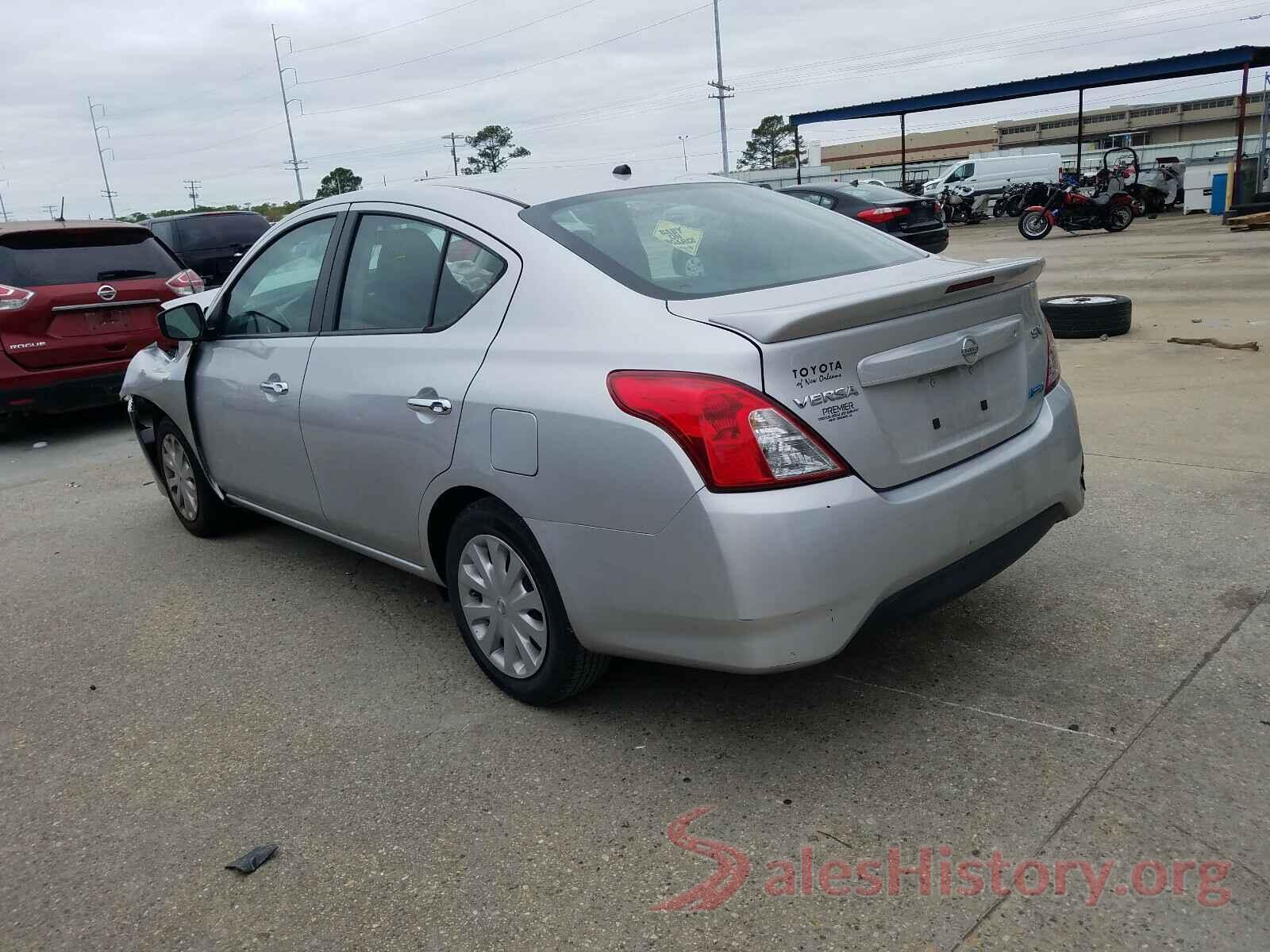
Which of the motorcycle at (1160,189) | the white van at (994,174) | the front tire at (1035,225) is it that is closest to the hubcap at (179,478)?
the front tire at (1035,225)

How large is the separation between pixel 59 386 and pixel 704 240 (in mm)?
6286

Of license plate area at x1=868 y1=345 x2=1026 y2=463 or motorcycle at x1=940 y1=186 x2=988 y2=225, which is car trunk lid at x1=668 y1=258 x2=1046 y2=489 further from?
motorcycle at x1=940 y1=186 x2=988 y2=225

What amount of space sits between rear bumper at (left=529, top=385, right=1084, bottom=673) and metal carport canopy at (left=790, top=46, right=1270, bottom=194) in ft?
81.2

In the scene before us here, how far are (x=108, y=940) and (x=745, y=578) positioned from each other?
1687mm

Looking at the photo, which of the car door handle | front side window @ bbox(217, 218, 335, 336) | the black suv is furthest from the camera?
the black suv

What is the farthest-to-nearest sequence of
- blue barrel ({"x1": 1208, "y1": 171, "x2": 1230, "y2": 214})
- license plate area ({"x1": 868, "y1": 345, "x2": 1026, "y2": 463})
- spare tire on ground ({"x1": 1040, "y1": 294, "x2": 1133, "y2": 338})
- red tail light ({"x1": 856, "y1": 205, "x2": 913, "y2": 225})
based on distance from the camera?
1. blue barrel ({"x1": 1208, "y1": 171, "x2": 1230, "y2": 214})
2. red tail light ({"x1": 856, "y1": 205, "x2": 913, "y2": 225})
3. spare tire on ground ({"x1": 1040, "y1": 294, "x2": 1133, "y2": 338})
4. license plate area ({"x1": 868, "y1": 345, "x2": 1026, "y2": 463})

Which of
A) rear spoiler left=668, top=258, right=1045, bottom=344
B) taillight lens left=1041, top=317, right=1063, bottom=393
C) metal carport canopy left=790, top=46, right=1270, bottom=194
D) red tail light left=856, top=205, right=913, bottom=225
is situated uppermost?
metal carport canopy left=790, top=46, right=1270, bottom=194

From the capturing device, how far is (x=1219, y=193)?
80.8 feet

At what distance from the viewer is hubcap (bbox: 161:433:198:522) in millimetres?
5117

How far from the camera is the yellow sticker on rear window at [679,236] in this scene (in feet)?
10.4

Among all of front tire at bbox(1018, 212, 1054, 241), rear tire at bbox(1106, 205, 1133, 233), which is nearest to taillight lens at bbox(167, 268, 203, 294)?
front tire at bbox(1018, 212, 1054, 241)

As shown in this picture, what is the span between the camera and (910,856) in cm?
239

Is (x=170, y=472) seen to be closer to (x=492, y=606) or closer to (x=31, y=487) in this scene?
(x=31, y=487)

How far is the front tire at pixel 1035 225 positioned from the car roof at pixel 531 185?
1988cm
